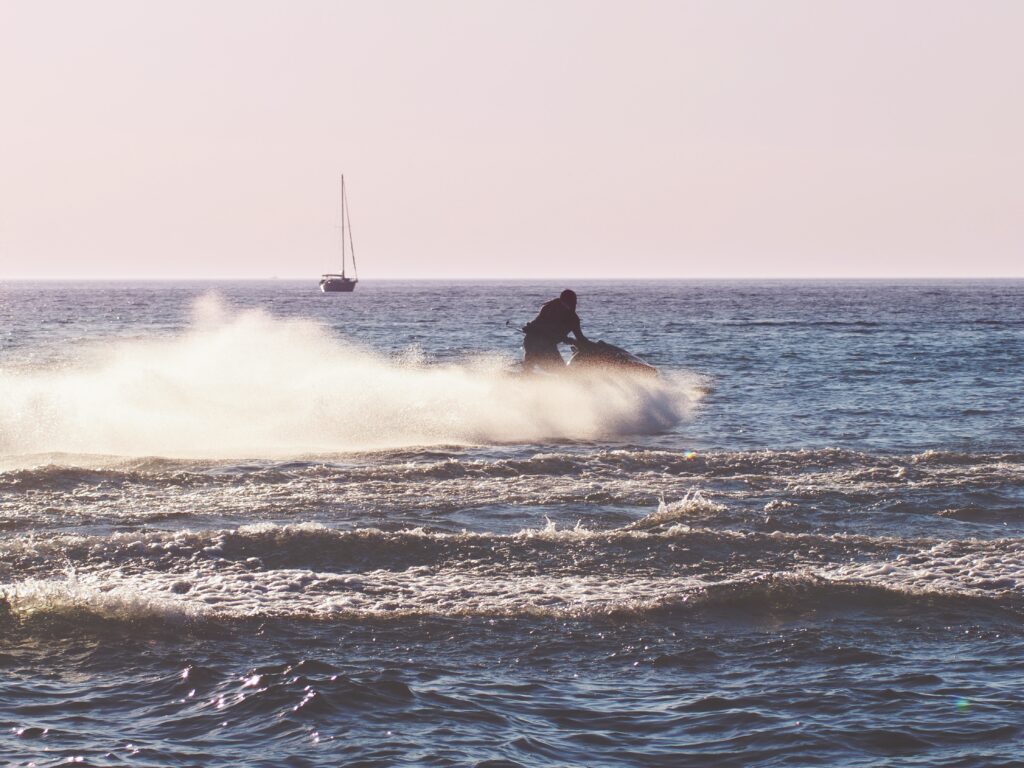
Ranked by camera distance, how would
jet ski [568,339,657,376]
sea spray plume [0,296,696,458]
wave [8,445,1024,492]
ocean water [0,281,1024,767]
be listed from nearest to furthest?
1. ocean water [0,281,1024,767]
2. wave [8,445,1024,492]
3. sea spray plume [0,296,696,458]
4. jet ski [568,339,657,376]

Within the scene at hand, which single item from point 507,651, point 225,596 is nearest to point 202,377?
point 225,596

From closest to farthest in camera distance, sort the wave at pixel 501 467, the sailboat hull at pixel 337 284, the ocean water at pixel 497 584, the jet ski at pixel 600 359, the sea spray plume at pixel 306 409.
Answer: the ocean water at pixel 497 584
the wave at pixel 501 467
the sea spray plume at pixel 306 409
the jet ski at pixel 600 359
the sailboat hull at pixel 337 284

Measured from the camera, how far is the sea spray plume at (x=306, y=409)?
19547 millimetres

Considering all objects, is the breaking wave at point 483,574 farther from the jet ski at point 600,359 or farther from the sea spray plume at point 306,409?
the jet ski at point 600,359

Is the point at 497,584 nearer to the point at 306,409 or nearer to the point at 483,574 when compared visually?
the point at 483,574

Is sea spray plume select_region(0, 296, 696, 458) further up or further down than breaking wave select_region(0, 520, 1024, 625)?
further up

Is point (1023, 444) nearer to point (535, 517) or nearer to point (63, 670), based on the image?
point (535, 517)

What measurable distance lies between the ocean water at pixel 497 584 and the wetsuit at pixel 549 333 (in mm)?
404

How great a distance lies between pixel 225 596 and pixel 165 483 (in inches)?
223

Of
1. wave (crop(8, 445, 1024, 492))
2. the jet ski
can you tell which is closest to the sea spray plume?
the jet ski

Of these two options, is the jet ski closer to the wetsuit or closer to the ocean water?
the wetsuit

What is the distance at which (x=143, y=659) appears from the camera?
8.61m

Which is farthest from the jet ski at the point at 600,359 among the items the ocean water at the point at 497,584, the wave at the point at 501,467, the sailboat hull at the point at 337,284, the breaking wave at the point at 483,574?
the sailboat hull at the point at 337,284

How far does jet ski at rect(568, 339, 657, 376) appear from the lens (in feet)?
76.8
